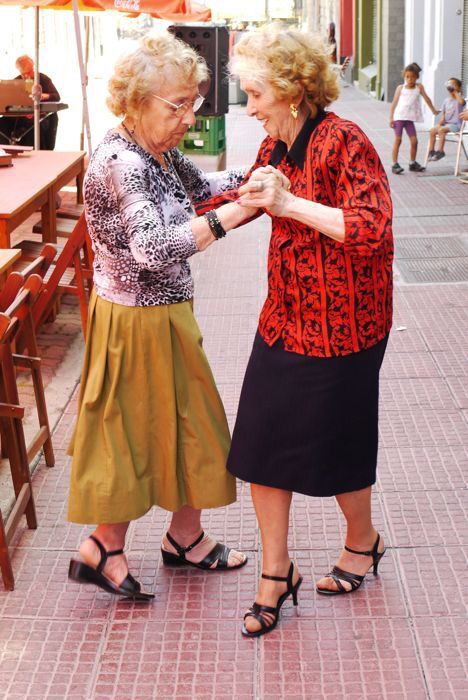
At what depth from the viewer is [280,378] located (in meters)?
3.27

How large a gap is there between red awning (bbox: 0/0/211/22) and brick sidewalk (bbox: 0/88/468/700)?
18.7 feet

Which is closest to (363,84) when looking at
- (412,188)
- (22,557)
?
(412,188)

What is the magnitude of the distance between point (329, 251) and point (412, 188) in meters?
10.2

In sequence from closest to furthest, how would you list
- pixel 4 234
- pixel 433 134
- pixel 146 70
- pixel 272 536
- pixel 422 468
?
pixel 146 70 < pixel 272 536 < pixel 422 468 < pixel 4 234 < pixel 433 134

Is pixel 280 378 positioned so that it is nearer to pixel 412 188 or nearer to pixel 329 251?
pixel 329 251

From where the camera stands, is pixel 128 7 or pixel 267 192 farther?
pixel 128 7

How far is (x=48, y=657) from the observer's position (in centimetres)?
340

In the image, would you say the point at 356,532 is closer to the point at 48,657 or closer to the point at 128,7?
the point at 48,657

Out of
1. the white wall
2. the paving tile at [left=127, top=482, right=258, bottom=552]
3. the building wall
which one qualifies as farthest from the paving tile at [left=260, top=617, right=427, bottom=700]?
the building wall

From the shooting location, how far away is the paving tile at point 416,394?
5.60 meters

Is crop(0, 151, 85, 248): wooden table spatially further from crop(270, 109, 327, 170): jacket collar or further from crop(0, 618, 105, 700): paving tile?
crop(270, 109, 327, 170): jacket collar

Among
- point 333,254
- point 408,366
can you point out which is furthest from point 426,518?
point 408,366

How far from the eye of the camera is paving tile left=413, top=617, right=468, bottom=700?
125 inches

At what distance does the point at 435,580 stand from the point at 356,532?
1.31ft
